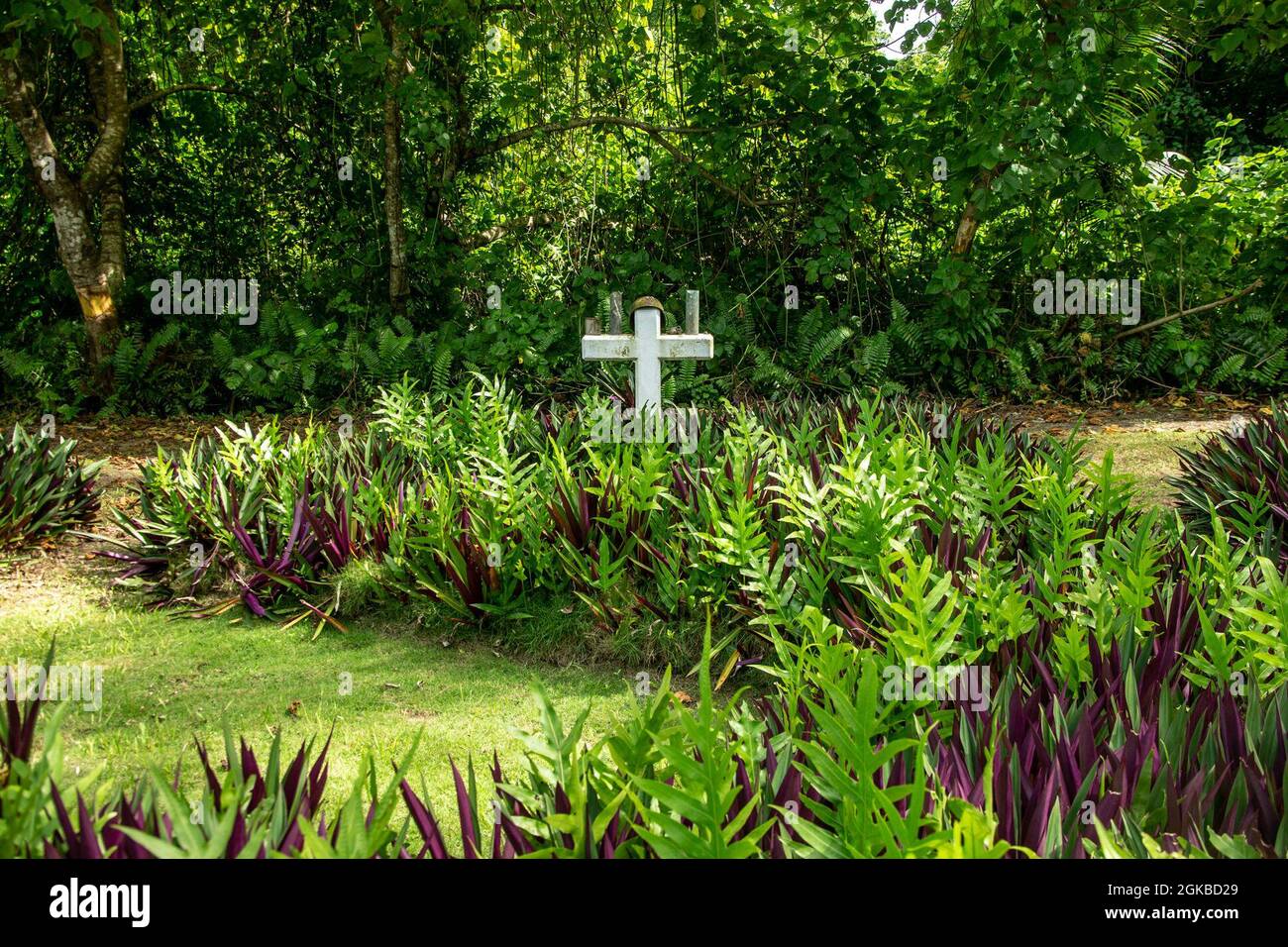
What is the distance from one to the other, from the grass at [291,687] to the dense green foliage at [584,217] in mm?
4911

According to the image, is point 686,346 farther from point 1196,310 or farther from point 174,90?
point 174,90

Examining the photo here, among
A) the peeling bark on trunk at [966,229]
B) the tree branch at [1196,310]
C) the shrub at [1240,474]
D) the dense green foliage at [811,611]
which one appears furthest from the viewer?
the tree branch at [1196,310]

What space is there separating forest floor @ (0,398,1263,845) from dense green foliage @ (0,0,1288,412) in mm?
4783

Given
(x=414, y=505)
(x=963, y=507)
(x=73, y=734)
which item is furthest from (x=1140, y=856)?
(x=414, y=505)

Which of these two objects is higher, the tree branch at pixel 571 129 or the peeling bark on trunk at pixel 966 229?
the tree branch at pixel 571 129

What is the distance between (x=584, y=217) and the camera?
35.0 feet

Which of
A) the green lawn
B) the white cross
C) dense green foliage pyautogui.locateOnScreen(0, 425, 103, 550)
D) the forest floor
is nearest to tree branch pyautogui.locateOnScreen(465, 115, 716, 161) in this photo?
the white cross

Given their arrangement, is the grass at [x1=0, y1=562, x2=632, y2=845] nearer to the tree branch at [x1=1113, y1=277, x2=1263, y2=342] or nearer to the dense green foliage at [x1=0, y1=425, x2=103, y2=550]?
the dense green foliage at [x1=0, y1=425, x2=103, y2=550]

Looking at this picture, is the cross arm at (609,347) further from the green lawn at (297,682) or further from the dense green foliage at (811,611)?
the green lawn at (297,682)

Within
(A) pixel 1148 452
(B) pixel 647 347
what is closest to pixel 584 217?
(B) pixel 647 347

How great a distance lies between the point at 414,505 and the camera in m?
5.11

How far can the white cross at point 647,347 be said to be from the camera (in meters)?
5.86

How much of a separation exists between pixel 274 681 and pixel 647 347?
2.66 m

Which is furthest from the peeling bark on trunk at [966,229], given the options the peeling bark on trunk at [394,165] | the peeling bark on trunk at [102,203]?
the peeling bark on trunk at [102,203]
